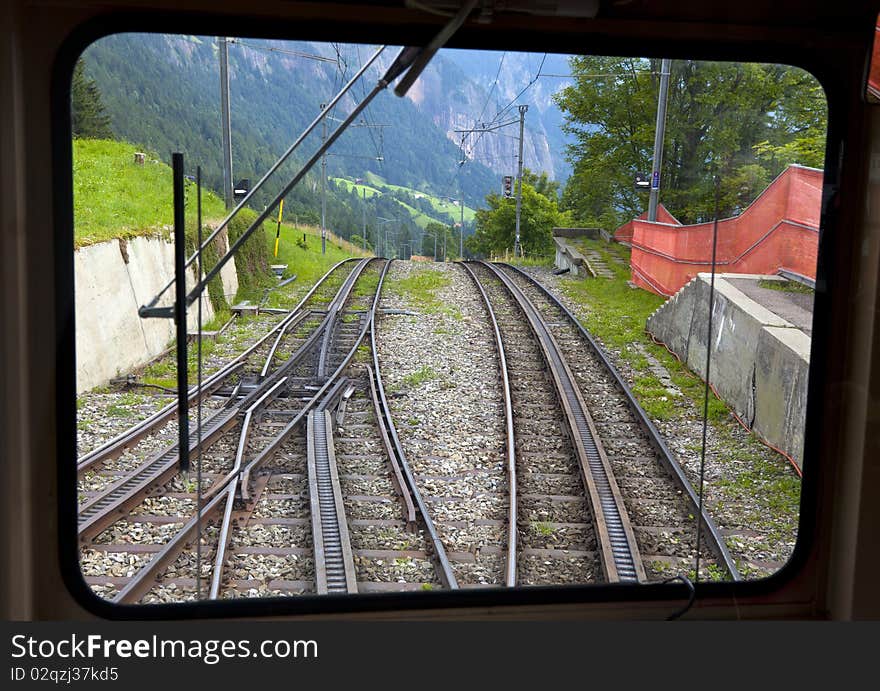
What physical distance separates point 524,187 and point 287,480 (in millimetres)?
15634

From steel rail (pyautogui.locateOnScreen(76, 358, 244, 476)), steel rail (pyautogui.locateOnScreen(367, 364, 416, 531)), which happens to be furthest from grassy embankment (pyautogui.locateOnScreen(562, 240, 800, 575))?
steel rail (pyautogui.locateOnScreen(76, 358, 244, 476))

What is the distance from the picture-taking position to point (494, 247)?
19672 millimetres

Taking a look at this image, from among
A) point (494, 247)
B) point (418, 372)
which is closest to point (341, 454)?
point (418, 372)

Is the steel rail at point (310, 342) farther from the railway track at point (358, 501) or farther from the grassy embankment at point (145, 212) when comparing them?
the grassy embankment at point (145, 212)

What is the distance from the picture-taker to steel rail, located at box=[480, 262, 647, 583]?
4.21m

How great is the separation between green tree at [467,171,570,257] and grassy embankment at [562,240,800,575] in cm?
632

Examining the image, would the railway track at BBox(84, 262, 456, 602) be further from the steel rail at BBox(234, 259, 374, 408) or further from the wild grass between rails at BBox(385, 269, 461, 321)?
the wild grass between rails at BBox(385, 269, 461, 321)

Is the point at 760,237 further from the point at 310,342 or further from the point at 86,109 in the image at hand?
the point at 310,342

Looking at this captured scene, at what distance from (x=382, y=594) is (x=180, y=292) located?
42.4 inches

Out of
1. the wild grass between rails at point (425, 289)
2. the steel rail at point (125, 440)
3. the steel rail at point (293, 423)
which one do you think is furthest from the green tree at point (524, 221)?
the steel rail at point (125, 440)

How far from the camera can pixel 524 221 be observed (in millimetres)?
19016

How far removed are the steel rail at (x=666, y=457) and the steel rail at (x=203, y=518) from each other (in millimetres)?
2374

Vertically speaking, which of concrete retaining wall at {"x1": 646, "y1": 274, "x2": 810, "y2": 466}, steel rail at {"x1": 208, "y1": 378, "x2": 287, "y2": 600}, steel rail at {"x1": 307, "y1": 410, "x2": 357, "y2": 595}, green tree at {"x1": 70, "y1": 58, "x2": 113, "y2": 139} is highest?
green tree at {"x1": 70, "y1": 58, "x2": 113, "y2": 139}

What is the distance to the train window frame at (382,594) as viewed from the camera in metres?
2.00
